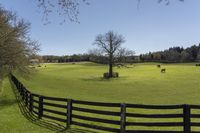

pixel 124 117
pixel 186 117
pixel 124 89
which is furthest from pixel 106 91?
pixel 186 117

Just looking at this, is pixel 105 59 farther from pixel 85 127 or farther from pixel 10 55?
pixel 85 127

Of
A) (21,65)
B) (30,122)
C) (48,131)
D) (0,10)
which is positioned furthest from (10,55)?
(48,131)

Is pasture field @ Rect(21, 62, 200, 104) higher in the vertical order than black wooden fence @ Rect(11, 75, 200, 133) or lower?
lower

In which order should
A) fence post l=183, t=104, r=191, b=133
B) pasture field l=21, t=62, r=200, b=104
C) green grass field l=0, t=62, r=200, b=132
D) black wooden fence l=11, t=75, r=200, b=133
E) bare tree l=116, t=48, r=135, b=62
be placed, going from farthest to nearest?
bare tree l=116, t=48, r=135, b=62 < pasture field l=21, t=62, r=200, b=104 < green grass field l=0, t=62, r=200, b=132 < black wooden fence l=11, t=75, r=200, b=133 < fence post l=183, t=104, r=191, b=133

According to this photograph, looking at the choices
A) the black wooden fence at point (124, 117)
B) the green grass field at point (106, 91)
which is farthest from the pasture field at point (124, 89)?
the black wooden fence at point (124, 117)

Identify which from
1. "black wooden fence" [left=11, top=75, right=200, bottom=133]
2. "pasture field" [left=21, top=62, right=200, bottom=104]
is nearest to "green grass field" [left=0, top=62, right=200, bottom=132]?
"pasture field" [left=21, top=62, right=200, bottom=104]

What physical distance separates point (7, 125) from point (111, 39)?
82076mm

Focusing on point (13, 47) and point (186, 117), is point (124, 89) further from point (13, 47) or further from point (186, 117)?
point (186, 117)

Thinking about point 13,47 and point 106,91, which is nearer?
point 13,47

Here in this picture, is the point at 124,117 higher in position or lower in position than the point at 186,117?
lower

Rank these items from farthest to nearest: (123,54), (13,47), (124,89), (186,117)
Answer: (123,54) → (124,89) → (13,47) → (186,117)

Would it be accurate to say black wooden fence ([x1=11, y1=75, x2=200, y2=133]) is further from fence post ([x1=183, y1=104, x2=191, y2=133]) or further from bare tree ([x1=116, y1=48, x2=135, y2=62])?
bare tree ([x1=116, y1=48, x2=135, y2=62])

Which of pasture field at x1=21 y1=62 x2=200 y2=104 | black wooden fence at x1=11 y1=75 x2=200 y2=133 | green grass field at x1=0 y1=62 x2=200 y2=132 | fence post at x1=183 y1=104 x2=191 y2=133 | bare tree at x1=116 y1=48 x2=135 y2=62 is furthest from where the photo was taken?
bare tree at x1=116 y1=48 x2=135 y2=62

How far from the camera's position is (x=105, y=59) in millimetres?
100125
